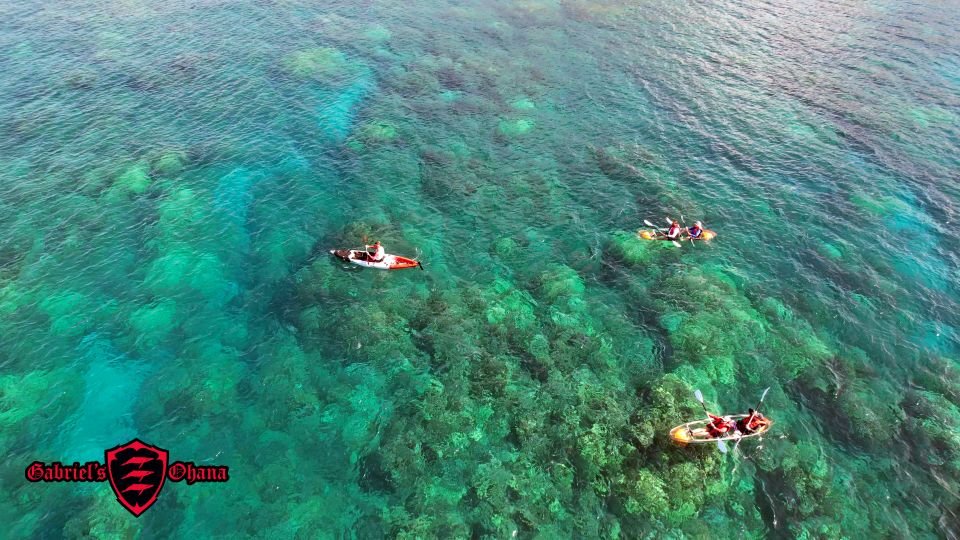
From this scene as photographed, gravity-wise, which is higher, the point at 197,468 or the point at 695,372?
the point at 695,372

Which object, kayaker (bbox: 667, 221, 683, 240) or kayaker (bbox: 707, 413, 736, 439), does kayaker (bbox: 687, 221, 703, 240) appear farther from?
kayaker (bbox: 707, 413, 736, 439)

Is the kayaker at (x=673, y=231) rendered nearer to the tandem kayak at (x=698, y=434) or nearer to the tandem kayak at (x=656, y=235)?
the tandem kayak at (x=656, y=235)

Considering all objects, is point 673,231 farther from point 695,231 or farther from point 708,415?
point 708,415

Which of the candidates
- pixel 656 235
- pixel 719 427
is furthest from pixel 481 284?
pixel 719 427

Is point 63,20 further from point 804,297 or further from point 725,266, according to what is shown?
point 804,297

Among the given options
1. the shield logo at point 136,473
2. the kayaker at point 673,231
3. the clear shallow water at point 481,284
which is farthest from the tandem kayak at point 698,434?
the shield logo at point 136,473

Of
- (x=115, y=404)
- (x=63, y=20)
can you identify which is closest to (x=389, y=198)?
(x=115, y=404)

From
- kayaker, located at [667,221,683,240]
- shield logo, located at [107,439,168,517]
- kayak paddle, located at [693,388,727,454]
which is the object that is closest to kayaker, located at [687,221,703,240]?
kayaker, located at [667,221,683,240]
